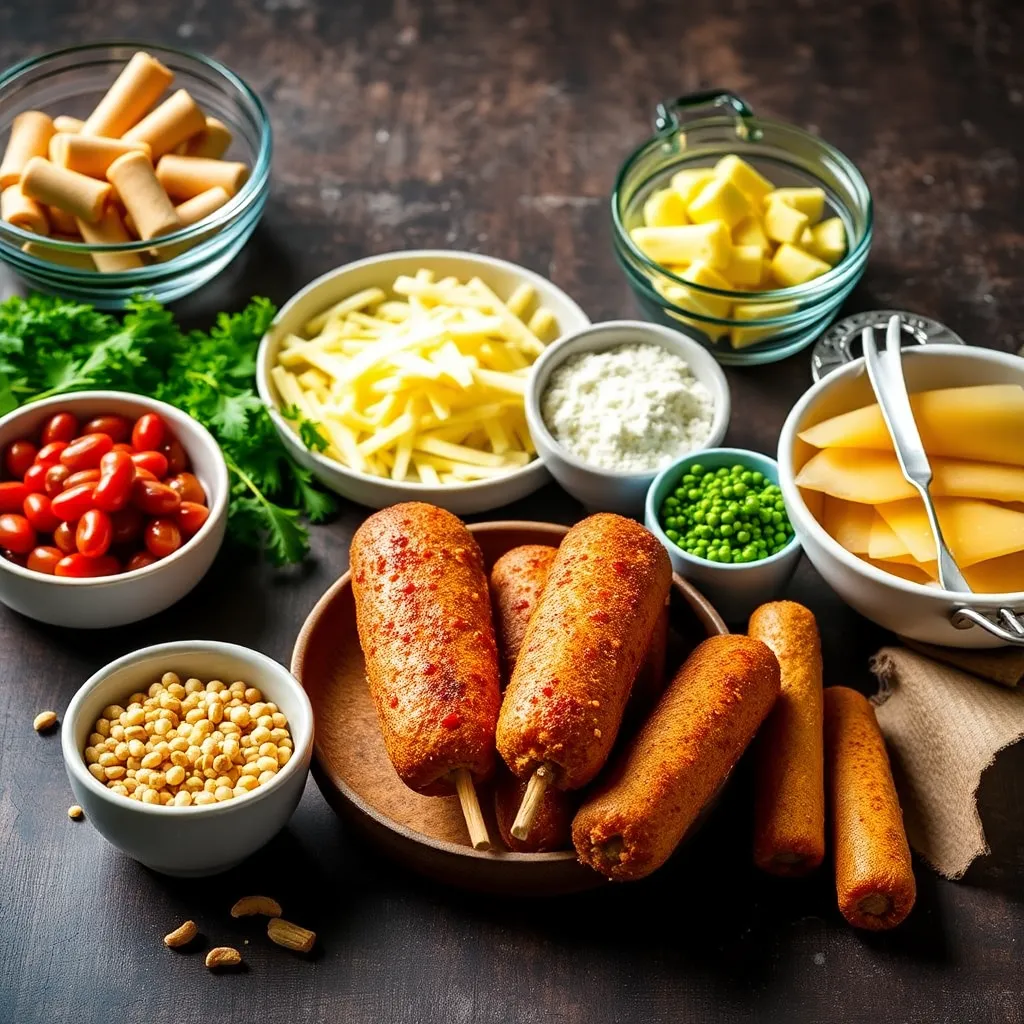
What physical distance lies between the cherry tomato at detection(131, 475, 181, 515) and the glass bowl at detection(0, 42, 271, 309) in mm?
810

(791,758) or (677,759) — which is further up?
(677,759)

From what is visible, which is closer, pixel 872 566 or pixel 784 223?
pixel 872 566

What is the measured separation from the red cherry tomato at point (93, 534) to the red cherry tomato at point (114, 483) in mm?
26

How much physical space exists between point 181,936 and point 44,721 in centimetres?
64

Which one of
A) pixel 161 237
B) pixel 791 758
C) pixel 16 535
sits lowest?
pixel 791 758

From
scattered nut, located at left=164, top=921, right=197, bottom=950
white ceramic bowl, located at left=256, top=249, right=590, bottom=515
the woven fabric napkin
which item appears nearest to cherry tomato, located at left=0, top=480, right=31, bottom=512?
white ceramic bowl, located at left=256, top=249, right=590, bottom=515

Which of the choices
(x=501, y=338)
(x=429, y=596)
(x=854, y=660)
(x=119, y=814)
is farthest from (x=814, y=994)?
(x=501, y=338)

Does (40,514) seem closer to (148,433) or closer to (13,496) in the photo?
(13,496)

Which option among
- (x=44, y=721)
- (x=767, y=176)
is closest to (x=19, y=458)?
(x=44, y=721)

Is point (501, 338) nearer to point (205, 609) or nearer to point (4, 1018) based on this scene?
point (205, 609)

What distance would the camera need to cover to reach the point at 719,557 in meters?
3.01

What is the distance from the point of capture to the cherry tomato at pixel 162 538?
2990 mm

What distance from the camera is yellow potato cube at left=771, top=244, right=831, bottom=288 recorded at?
3.55 m

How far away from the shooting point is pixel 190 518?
10.00 feet
